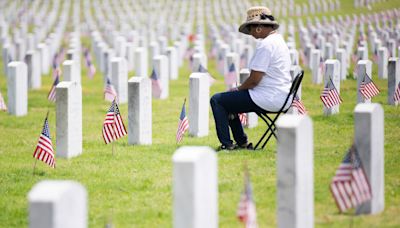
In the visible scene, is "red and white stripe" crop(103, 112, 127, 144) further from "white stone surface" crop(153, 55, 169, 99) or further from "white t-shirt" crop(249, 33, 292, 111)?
"white stone surface" crop(153, 55, 169, 99)

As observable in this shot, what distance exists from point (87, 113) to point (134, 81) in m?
4.99

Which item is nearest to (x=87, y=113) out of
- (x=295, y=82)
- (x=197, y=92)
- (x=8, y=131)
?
(x=8, y=131)

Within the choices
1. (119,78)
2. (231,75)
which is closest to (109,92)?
(119,78)

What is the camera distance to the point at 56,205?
5688 mm

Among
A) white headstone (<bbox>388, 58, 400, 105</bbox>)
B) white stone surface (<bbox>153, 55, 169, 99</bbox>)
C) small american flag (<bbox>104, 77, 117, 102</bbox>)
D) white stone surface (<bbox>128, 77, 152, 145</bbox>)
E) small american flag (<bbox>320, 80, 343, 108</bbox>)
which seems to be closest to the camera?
white stone surface (<bbox>128, 77, 152, 145</bbox>)

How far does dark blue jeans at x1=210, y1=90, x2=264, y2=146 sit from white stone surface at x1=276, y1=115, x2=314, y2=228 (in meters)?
4.02

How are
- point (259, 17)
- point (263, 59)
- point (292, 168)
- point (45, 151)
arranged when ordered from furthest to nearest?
point (259, 17) < point (263, 59) < point (45, 151) < point (292, 168)

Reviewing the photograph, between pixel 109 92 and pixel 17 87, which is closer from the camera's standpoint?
pixel 17 87

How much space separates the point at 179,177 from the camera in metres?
6.51

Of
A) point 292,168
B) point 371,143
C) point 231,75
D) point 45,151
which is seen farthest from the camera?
point 231,75

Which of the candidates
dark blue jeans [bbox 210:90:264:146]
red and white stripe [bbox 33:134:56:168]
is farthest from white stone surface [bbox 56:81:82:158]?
dark blue jeans [bbox 210:90:264:146]

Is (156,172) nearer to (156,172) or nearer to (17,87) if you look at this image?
(156,172)

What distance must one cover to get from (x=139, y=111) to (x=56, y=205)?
703 cm

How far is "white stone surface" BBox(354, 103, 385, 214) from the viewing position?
25.9 ft
